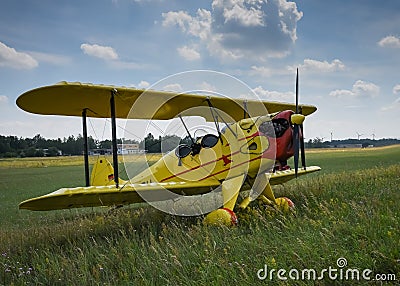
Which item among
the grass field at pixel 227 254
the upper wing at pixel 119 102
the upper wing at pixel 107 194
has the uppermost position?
the upper wing at pixel 119 102

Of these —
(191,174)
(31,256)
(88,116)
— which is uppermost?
(88,116)

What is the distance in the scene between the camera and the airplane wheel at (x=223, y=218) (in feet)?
19.7

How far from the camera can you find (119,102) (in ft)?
23.9

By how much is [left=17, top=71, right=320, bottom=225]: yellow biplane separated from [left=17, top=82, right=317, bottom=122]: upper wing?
15mm

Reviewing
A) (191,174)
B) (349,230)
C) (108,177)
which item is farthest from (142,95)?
(349,230)

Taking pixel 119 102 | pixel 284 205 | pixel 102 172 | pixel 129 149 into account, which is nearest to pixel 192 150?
pixel 129 149

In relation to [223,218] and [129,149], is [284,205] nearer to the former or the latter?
[223,218]

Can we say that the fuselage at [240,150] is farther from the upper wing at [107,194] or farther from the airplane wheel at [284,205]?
the airplane wheel at [284,205]

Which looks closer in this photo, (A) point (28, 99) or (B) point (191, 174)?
(A) point (28, 99)

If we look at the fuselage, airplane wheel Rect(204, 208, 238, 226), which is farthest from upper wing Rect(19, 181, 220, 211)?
airplane wheel Rect(204, 208, 238, 226)

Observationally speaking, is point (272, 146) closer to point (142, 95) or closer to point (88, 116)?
point (142, 95)

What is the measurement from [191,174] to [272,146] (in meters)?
1.73

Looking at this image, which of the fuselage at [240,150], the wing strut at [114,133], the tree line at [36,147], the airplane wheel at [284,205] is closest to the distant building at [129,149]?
the wing strut at [114,133]

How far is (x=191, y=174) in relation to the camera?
734 centimetres
